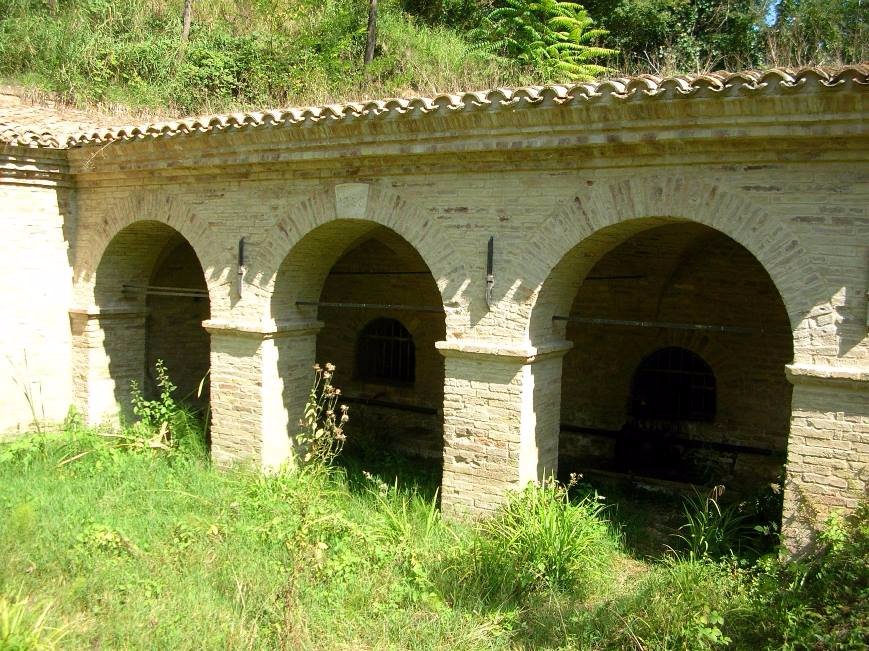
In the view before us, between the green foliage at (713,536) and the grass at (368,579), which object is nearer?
the grass at (368,579)

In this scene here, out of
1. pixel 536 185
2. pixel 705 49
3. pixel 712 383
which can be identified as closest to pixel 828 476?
pixel 536 185

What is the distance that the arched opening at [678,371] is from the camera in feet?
32.3

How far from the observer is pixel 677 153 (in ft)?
21.9

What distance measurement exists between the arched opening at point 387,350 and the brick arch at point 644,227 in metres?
3.81

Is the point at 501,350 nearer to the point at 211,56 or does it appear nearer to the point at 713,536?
the point at 713,536

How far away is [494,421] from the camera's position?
25.2 feet

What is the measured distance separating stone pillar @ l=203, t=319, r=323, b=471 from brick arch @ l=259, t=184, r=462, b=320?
37 cm

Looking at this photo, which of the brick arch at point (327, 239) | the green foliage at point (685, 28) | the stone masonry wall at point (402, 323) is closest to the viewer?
the brick arch at point (327, 239)

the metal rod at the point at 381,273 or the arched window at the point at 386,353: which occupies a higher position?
the metal rod at the point at 381,273

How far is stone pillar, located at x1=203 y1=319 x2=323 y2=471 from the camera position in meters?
9.28

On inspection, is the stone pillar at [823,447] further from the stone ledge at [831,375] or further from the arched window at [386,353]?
the arched window at [386,353]

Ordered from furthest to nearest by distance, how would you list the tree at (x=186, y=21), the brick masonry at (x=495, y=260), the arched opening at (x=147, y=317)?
the tree at (x=186, y=21) → the arched opening at (x=147, y=317) → the brick masonry at (x=495, y=260)

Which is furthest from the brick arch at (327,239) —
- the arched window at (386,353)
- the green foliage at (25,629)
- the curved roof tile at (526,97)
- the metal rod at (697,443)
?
the green foliage at (25,629)

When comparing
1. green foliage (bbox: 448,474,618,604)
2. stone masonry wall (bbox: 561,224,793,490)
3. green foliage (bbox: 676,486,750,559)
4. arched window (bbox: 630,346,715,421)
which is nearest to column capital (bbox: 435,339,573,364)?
green foliage (bbox: 448,474,618,604)
